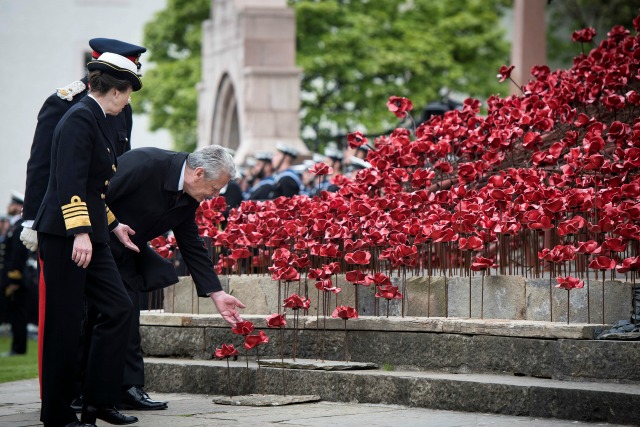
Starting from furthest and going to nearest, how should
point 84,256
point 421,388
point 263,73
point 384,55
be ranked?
point 384,55, point 263,73, point 421,388, point 84,256

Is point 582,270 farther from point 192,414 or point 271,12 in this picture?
point 271,12

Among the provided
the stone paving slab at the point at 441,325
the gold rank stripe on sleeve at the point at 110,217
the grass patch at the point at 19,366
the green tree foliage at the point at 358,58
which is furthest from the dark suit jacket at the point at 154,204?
the green tree foliage at the point at 358,58

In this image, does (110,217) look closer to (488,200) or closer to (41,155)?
(41,155)

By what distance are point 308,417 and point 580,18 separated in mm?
32743

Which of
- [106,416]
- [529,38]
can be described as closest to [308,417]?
[106,416]

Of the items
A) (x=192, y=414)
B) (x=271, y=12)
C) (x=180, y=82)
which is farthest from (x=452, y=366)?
(x=180, y=82)

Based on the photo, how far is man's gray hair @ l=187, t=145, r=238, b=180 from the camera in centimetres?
749

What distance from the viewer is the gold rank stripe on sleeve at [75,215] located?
6.78 metres

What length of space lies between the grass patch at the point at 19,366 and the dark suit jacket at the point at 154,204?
3.80 meters

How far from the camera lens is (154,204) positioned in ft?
25.8

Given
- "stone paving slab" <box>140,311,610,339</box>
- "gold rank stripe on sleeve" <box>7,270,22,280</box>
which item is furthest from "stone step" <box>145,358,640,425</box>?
"gold rank stripe on sleeve" <box>7,270,22,280</box>

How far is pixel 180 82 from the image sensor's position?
4028 centimetres

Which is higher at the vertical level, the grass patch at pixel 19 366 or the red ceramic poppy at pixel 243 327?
the red ceramic poppy at pixel 243 327

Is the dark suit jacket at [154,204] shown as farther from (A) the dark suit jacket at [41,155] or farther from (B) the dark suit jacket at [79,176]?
(B) the dark suit jacket at [79,176]
